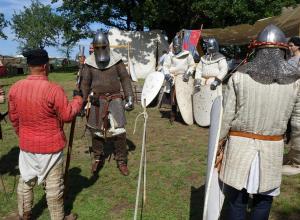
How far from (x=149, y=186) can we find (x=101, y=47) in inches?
71.4

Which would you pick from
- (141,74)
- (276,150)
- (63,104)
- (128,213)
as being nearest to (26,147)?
(63,104)

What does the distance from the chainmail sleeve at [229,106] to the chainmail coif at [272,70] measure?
0.50ft

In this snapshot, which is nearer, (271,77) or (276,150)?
(271,77)

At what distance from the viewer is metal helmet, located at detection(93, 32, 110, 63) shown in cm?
500

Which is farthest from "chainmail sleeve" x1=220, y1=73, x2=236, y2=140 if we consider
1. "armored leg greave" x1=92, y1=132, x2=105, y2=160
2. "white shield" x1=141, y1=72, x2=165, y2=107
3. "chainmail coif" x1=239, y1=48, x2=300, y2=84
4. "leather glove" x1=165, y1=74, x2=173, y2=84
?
"leather glove" x1=165, y1=74, x2=173, y2=84

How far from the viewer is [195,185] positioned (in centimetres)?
489

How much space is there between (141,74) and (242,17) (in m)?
5.81

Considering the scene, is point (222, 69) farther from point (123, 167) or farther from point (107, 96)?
point (123, 167)

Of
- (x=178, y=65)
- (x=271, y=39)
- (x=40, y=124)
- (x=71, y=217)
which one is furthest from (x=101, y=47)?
(x=178, y=65)

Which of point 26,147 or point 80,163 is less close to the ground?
point 26,147

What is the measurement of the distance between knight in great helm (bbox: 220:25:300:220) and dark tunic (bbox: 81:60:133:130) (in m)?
2.48

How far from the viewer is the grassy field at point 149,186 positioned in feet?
13.8

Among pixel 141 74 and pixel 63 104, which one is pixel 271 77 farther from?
pixel 141 74

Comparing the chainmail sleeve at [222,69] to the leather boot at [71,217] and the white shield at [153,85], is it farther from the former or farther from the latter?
the leather boot at [71,217]
